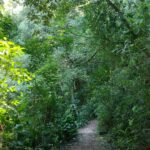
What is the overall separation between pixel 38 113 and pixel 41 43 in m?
2.22

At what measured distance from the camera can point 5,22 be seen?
20.7 feet

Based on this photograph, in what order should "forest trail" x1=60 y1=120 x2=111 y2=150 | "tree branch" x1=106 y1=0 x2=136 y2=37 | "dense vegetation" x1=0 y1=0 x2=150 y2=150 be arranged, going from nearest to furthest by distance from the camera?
"dense vegetation" x1=0 y1=0 x2=150 y2=150 → "tree branch" x1=106 y1=0 x2=136 y2=37 → "forest trail" x1=60 y1=120 x2=111 y2=150

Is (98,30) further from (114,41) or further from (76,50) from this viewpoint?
(76,50)

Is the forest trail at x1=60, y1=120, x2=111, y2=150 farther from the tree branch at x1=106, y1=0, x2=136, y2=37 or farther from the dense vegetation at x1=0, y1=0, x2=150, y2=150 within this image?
the tree branch at x1=106, y1=0, x2=136, y2=37

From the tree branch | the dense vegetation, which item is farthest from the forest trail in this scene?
the tree branch

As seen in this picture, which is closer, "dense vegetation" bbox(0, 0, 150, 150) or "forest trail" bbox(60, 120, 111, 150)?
"dense vegetation" bbox(0, 0, 150, 150)

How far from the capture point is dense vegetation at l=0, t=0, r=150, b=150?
649 centimetres

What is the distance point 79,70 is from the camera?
11.0 m

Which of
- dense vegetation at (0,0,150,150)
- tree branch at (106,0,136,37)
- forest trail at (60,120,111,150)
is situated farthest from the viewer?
forest trail at (60,120,111,150)

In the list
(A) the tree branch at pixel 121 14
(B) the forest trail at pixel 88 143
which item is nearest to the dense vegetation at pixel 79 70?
(A) the tree branch at pixel 121 14

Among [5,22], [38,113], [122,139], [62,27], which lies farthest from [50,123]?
[5,22]

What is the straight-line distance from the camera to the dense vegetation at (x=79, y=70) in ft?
21.3

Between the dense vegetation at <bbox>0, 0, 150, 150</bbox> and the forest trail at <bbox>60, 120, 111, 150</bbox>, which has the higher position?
the dense vegetation at <bbox>0, 0, 150, 150</bbox>

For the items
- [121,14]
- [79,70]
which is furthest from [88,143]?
[121,14]
